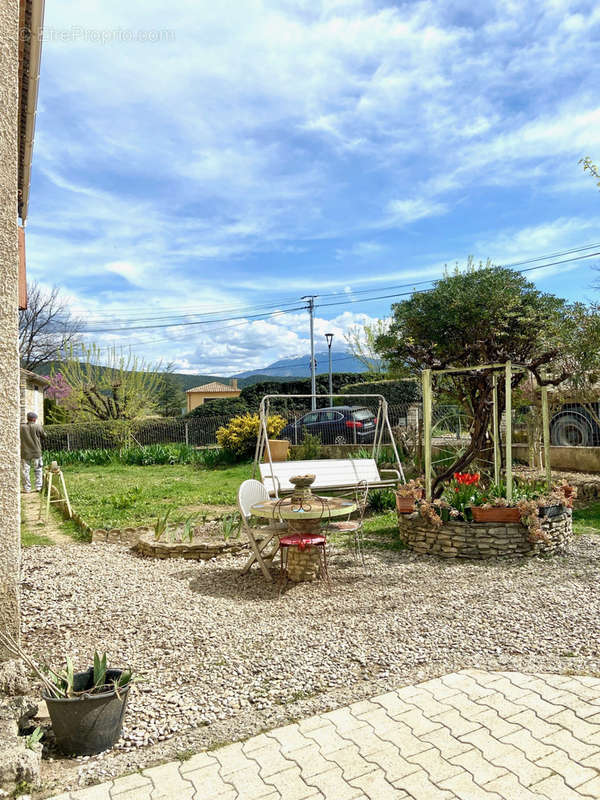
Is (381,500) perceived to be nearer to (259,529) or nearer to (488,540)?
(488,540)

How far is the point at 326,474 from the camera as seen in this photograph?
7980mm

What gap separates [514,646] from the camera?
3.60 m

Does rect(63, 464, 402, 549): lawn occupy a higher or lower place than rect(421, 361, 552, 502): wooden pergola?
lower

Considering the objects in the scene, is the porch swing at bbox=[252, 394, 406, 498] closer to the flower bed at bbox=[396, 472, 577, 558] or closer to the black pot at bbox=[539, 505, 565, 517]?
the flower bed at bbox=[396, 472, 577, 558]

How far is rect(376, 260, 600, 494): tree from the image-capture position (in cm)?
782

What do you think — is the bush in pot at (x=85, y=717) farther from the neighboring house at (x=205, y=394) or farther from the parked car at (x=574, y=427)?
the neighboring house at (x=205, y=394)

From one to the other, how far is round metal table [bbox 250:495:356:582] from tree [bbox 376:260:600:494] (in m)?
2.57

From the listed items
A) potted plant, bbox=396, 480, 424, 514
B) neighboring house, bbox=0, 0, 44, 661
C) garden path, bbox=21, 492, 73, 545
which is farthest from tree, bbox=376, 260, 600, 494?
neighboring house, bbox=0, 0, 44, 661

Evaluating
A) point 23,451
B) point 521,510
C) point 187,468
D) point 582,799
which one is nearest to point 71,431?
point 187,468

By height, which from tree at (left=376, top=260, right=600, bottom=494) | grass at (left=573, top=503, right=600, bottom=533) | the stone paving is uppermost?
tree at (left=376, top=260, right=600, bottom=494)

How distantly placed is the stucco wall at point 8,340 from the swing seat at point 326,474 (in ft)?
13.2

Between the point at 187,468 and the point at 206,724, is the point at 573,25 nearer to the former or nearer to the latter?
the point at 206,724

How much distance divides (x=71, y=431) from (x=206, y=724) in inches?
712

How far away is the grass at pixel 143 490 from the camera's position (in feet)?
29.5
